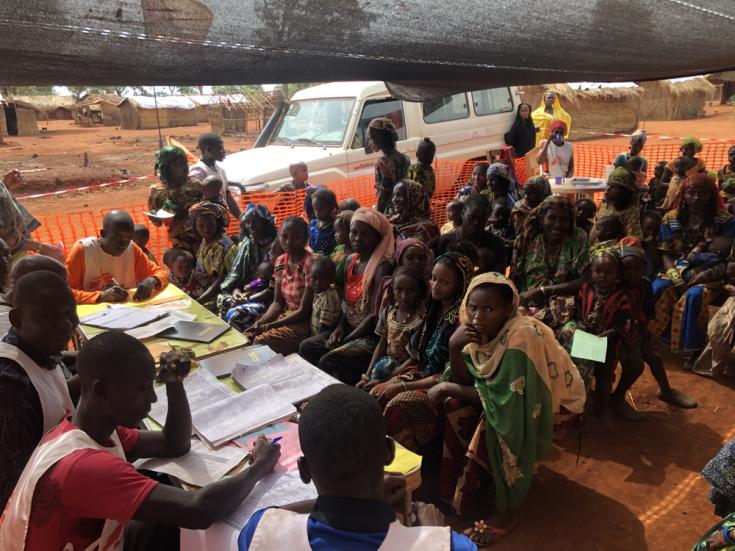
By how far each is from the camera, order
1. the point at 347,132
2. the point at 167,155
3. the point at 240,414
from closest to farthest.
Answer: the point at 240,414 → the point at 167,155 → the point at 347,132

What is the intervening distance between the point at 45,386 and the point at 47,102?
35.3m

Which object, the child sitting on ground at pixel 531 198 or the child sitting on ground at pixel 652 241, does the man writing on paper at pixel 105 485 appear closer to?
the child sitting on ground at pixel 531 198

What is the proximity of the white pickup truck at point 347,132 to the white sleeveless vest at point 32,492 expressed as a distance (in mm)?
5854

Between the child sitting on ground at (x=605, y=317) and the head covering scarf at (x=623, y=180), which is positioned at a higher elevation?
the head covering scarf at (x=623, y=180)

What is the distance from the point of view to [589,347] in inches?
Result: 133

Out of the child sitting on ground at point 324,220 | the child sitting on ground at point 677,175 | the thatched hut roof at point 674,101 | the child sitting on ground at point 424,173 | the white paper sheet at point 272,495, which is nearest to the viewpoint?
the white paper sheet at point 272,495

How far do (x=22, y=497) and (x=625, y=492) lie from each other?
9.90 ft

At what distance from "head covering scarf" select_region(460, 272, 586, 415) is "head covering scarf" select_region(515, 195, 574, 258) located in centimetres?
139

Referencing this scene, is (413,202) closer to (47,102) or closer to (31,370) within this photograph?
(31,370)

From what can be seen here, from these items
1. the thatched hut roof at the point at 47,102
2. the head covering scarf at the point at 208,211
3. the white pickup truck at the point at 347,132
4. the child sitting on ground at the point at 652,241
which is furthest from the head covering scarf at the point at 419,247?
the thatched hut roof at the point at 47,102

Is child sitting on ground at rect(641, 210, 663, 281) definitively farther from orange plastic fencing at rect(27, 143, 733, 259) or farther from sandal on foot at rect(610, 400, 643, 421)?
orange plastic fencing at rect(27, 143, 733, 259)

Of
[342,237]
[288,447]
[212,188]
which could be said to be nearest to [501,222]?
[342,237]

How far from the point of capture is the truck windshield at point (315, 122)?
8.02 meters

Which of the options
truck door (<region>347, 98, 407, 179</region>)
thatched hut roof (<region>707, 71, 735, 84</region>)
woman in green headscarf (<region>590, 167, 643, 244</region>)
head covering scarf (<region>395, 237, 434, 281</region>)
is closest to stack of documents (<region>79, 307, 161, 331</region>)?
head covering scarf (<region>395, 237, 434, 281</region>)
